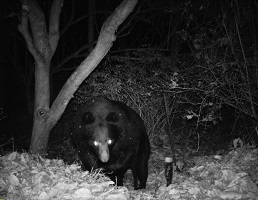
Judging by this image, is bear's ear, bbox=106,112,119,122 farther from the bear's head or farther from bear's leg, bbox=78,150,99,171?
bear's leg, bbox=78,150,99,171

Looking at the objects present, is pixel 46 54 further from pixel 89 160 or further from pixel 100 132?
pixel 89 160

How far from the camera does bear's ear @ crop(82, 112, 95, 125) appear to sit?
18.0ft

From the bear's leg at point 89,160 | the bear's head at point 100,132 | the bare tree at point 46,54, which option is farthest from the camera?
the bare tree at point 46,54

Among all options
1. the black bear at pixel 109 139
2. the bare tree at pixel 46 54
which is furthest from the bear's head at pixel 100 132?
the bare tree at pixel 46 54

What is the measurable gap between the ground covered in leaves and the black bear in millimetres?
676

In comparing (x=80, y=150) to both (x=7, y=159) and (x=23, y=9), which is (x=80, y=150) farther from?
(x=23, y=9)

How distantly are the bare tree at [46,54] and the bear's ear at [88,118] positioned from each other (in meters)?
0.99

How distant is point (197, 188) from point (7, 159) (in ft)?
10.6

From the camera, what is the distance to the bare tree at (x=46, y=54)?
5988 mm

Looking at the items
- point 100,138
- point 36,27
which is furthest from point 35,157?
point 36,27

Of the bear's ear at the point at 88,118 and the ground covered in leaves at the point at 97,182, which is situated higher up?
the bear's ear at the point at 88,118

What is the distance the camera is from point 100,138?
549 centimetres

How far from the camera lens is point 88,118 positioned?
550 cm

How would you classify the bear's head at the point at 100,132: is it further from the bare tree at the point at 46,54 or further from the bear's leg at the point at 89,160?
the bare tree at the point at 46,54
